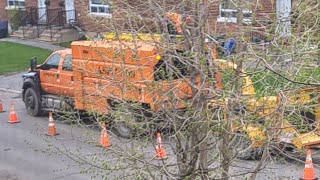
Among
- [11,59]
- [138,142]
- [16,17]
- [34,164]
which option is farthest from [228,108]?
[16,17]

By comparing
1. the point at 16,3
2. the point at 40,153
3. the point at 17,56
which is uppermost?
the point at 16,3

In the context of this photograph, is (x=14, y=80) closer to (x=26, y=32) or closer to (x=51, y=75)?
(x=51, y=75)

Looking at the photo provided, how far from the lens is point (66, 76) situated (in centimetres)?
1686

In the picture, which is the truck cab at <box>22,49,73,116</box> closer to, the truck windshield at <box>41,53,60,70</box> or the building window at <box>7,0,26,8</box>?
the truck windshield at <box>41,53,60,70</box>

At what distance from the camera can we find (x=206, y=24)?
5.57 meters

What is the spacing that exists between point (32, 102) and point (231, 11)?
1307 centimetres

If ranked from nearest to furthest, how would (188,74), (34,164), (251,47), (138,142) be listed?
(251,47)
(188,74)
(138,142)
(34,164)

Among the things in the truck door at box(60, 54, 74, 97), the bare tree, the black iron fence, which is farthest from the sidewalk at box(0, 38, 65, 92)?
the bare tree

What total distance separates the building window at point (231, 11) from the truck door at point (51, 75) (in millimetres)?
11771

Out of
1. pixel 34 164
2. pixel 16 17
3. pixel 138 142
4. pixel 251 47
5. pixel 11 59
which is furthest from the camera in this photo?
pixel 16 17

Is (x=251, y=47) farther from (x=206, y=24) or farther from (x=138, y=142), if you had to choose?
(x=138, y=142)

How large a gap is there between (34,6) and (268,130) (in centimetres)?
3128

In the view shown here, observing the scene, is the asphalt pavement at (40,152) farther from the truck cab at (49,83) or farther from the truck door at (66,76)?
the truck door at (66,76)

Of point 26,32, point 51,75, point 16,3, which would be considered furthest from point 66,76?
point 16,3
